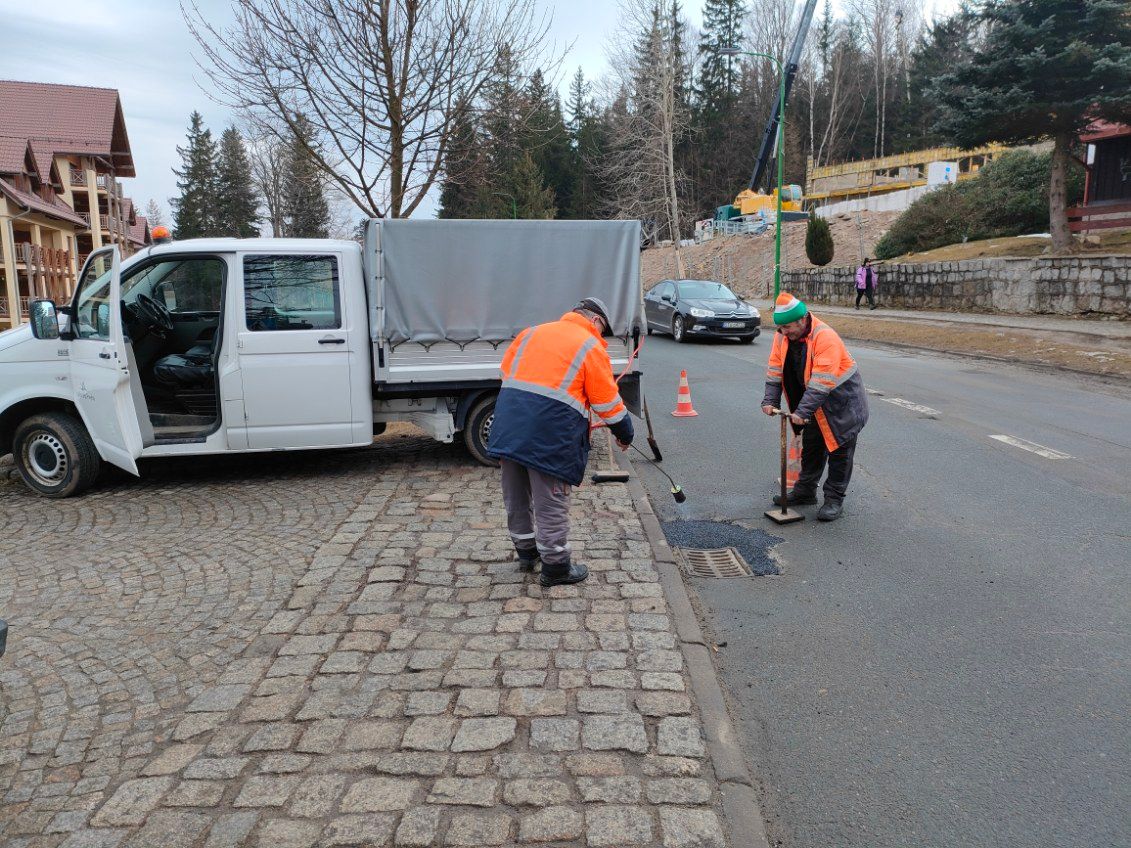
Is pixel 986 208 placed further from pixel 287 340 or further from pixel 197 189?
pixel 197 189

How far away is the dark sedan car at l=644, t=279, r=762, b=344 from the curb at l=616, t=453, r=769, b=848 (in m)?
14.0

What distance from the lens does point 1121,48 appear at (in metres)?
19.8

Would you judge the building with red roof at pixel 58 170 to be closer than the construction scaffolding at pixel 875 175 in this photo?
Yes

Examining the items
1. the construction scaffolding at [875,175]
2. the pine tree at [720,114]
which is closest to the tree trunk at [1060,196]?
the construction scaffolding at [875,175]

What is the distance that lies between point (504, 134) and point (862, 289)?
677 inches

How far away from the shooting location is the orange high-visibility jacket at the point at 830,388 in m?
5.94

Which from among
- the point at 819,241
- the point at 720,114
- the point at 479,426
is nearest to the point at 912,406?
the point at 479,426

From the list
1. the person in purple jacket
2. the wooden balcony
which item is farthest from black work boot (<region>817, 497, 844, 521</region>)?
the wooden balcony

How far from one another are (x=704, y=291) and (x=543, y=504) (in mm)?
16506

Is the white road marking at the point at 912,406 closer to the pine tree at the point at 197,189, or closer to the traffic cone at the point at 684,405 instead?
the traffic cone at the point at 684,405

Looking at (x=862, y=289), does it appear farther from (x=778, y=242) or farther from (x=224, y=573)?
(x=224, y=573)

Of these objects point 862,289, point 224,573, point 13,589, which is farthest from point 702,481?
point 862,289

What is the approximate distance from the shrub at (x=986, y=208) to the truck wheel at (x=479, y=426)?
87.3 ft

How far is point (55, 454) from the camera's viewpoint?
699 centimetres
